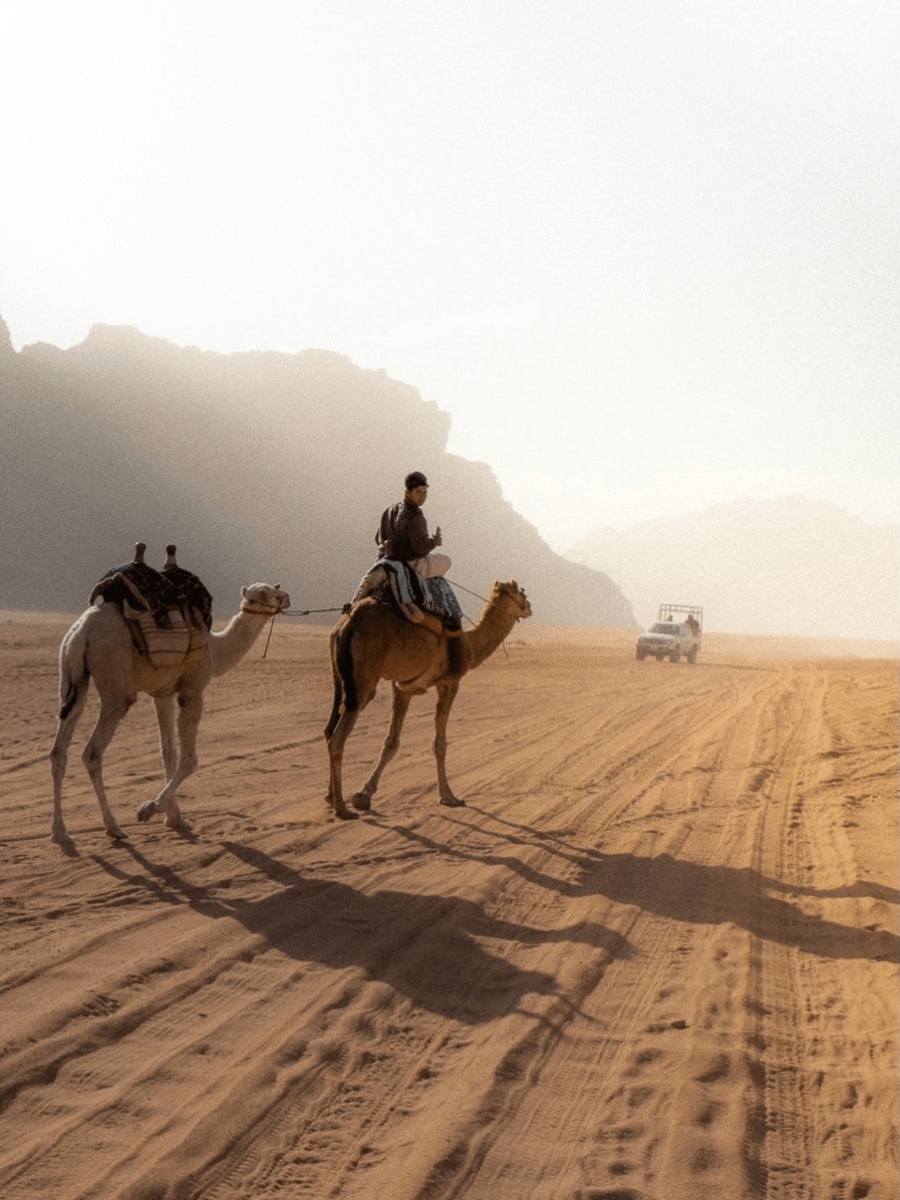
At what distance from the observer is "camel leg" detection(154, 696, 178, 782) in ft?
31.8

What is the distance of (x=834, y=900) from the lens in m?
7.98

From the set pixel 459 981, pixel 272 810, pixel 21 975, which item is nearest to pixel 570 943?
pixel 459 981

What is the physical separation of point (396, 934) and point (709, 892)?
2.72 meters

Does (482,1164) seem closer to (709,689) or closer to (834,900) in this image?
(834,900)

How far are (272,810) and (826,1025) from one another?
6.08m

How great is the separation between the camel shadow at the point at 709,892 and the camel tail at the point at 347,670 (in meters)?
1.35

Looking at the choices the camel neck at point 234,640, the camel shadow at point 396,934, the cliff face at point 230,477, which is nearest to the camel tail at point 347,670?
the camel neck at point 234,640

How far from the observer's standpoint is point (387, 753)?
440 inches

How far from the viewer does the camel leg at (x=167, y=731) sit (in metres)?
9.70

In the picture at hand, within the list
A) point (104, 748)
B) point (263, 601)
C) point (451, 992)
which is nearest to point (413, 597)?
point (263, 601)

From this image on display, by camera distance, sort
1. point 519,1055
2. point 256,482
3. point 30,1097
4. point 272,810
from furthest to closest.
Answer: point 256,482 → point 272,810 → point 519,1055 → point 30,1097

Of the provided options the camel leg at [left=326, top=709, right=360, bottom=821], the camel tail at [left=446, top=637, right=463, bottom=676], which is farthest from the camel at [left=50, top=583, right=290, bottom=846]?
the camel tail at [left=446, top=637, right=463, bottom=676]

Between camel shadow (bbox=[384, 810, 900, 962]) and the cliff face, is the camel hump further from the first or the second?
the cliff face

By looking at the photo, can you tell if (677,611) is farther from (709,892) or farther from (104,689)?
(104,689)
